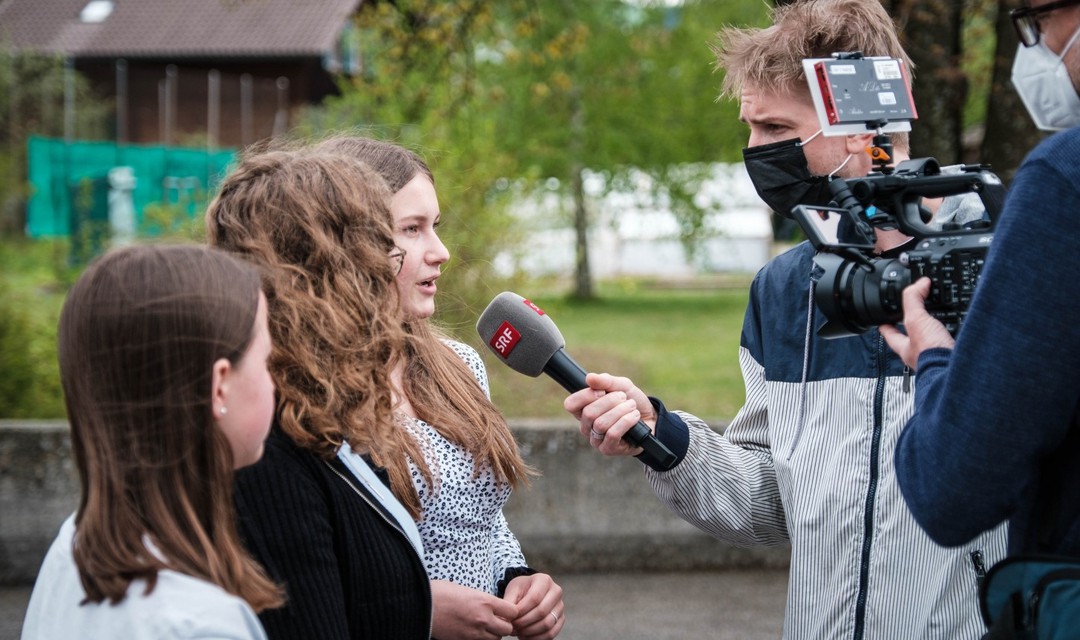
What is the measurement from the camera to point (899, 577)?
2334 millimetres

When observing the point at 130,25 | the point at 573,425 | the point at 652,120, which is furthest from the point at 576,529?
the point at 130,25

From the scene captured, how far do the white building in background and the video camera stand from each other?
7272mm

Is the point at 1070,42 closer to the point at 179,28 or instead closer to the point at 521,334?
the point at 521,334

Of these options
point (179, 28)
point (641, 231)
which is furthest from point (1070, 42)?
point (179, 28)

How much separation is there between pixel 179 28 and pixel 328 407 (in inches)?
1486

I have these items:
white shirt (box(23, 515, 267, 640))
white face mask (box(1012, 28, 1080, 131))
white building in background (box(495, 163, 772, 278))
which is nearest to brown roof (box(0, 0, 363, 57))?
white building in background (box(495, 163, 772, 278))

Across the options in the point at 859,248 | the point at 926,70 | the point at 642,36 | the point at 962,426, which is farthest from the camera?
the point at 642,36

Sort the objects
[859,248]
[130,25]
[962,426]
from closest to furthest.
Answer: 1. [962,426]
2. [859,248]
3. [130,25]

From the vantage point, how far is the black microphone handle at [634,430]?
100 inches

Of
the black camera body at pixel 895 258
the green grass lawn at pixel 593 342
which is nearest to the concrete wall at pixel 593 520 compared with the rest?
the green grass lawn at pixel 593 342

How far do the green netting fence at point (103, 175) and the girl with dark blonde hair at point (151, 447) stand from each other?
17728mm

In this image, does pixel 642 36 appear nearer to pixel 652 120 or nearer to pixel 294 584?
pixel 652 120

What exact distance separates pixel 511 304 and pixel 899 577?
3.45 ft

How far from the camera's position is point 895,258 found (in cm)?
196
